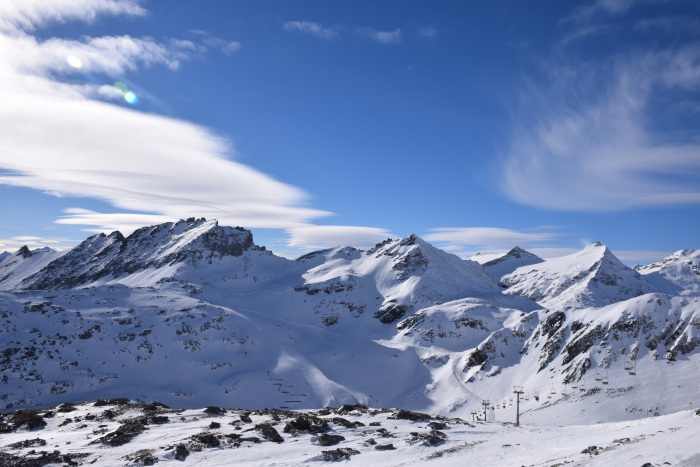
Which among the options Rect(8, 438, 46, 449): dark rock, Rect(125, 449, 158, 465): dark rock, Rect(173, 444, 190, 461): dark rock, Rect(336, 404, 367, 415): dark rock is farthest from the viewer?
Rect(336, 404, 367, 415): dark rock

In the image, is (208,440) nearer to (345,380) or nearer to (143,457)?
(143,457)

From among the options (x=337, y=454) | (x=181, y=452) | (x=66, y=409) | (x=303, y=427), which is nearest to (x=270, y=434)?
(x=303, y=427)

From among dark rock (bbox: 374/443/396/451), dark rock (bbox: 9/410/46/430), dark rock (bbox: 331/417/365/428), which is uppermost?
dark rock (bbox: 374/443/396/451)

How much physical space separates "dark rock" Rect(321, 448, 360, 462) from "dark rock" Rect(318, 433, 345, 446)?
7.36 ft

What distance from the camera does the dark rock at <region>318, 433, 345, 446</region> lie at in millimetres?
30013

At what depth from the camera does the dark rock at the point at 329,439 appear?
30013mm

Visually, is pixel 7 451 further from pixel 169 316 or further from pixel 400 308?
pixel 400 308

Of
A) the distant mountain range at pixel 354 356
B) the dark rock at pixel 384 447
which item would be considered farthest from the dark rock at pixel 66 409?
the distant mountain range at pixel 354 356

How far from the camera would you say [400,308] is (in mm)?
162750

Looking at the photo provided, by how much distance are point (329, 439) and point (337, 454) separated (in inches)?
134

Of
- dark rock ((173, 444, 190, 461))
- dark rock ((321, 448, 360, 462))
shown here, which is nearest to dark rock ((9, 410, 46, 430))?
dark rock ((173, 444, 190, 461))

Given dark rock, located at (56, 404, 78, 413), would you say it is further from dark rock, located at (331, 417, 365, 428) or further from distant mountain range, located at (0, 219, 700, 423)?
distant mountain range, located at (0, 219, 700, 423)

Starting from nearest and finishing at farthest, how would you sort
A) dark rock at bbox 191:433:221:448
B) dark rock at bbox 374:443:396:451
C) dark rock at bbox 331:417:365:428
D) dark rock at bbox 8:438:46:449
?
dark rock at bbox 374:443:396:451 < dark rock at bbox 191:433:221:448 < dark rock at bbox 8:438:46:449 < dark rock at bbox 331:417:365:428

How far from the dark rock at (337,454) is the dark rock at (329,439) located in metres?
2.24
